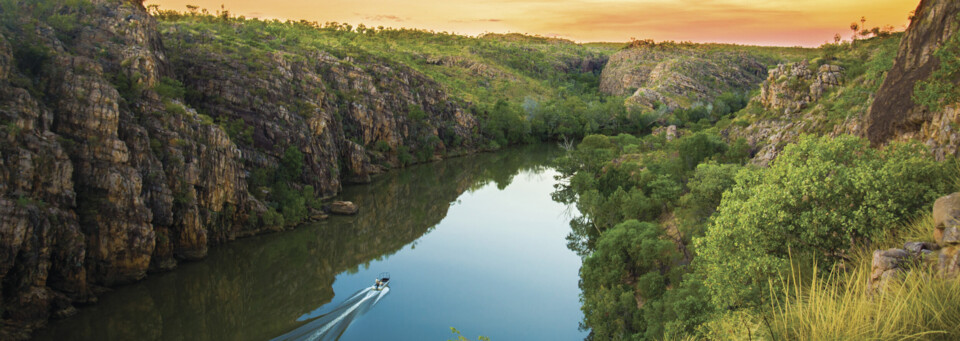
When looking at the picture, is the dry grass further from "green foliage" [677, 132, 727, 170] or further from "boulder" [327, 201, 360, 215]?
"boulder" [327, 201, 360, 215]

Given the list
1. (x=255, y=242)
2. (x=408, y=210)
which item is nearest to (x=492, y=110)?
(x=408, y=210)

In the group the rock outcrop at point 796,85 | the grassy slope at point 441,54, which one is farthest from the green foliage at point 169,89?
the rock outcrop at point 796,85

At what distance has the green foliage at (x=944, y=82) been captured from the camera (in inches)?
754

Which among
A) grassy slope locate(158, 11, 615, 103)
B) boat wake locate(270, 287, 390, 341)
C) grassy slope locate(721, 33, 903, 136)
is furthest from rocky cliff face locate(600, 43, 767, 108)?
boat wake locate(270, 287, 390, 341)

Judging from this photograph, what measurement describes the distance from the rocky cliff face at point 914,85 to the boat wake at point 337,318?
2401 cm

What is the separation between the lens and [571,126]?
344ft

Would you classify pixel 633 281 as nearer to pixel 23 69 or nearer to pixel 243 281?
pixel 243 281

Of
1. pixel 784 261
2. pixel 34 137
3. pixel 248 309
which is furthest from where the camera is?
pixel 248 309

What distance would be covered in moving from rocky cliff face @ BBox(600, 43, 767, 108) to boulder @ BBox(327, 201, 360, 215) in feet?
279

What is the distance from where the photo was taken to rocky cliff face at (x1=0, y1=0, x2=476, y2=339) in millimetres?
23938

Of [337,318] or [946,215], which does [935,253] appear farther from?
[337,318]

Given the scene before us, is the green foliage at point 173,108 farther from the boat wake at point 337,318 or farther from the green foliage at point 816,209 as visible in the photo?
the green foliage at point 816,209

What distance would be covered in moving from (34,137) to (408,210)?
1190 inches

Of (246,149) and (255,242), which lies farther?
(246,149)
